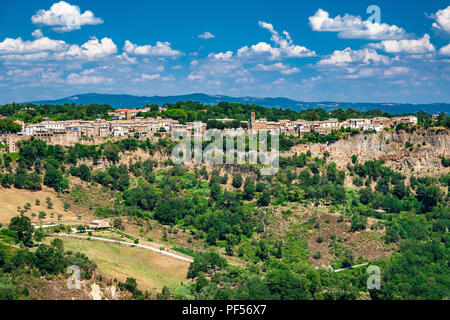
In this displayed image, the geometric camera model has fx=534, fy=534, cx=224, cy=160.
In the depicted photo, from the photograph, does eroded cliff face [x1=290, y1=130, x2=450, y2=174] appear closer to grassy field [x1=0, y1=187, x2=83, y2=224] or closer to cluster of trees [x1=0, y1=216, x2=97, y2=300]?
grassy field [x1=0, y1=187, x2=83, y2=224]

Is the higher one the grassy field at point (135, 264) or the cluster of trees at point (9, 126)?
the cluster of trees at point (9, 126)

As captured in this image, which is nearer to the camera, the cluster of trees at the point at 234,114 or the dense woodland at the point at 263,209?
the dense woodland at the point at 263,209

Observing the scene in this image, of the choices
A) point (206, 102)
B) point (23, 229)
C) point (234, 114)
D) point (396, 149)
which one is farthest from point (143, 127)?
point (206, 102)

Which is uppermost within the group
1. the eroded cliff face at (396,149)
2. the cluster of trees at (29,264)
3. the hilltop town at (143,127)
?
the hilltop town at (143,127)

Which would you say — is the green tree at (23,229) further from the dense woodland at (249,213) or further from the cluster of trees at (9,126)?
the cluster of trees at (9,126)

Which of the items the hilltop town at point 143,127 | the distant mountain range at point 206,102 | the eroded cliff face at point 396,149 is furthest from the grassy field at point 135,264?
the distant mountain range at point 206,102

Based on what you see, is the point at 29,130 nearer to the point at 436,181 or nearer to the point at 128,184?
the point at 128,184

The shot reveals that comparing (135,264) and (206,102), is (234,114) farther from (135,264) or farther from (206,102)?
(206,102)

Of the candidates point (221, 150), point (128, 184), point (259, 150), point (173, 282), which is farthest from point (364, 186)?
point (173, 282)
